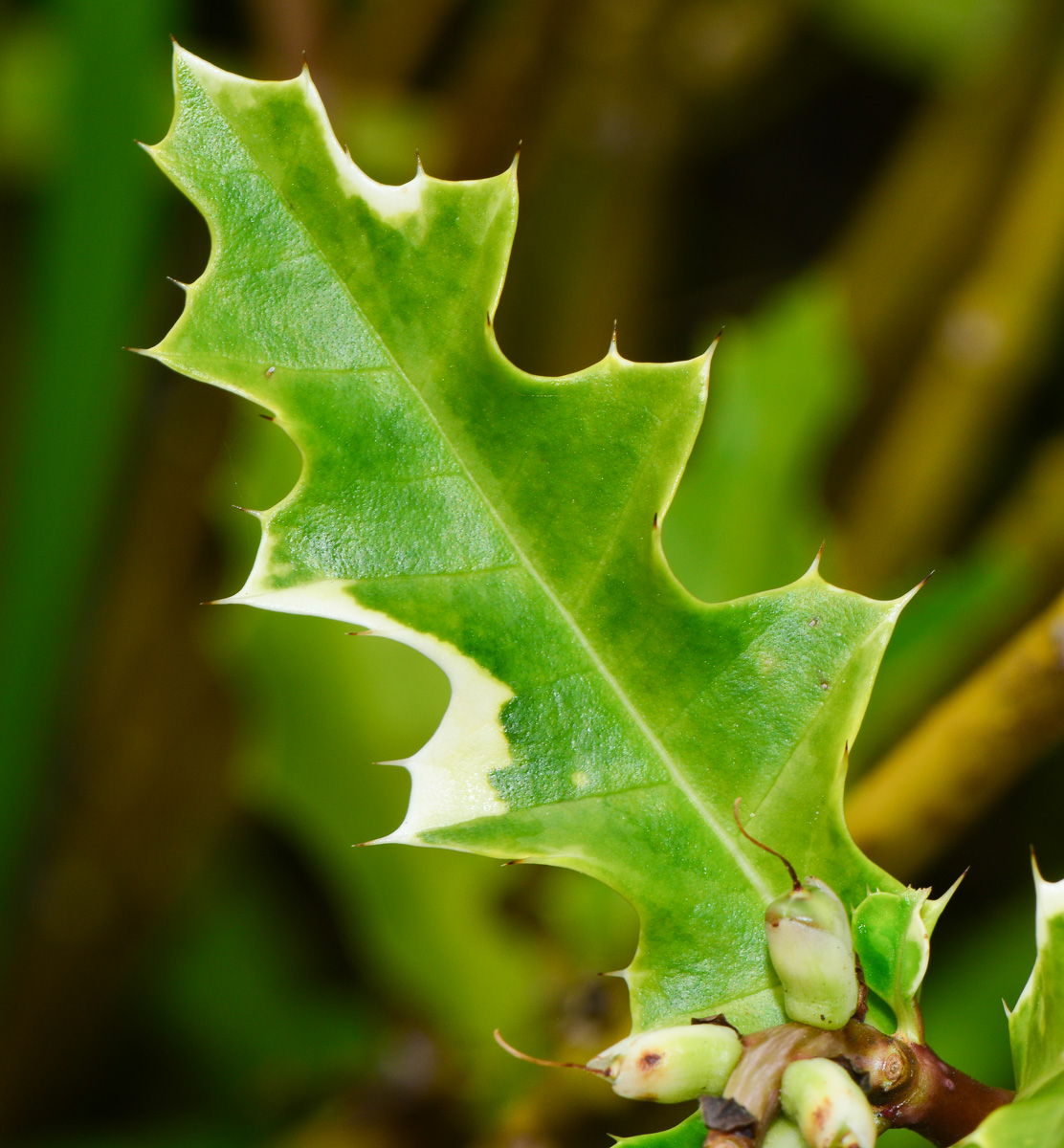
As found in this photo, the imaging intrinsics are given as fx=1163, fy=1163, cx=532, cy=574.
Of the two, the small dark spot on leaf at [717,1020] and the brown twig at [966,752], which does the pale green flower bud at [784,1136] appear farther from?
the brown twig at [966,752]

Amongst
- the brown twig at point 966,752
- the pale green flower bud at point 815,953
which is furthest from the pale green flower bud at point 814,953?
the brown twig at point 966,752

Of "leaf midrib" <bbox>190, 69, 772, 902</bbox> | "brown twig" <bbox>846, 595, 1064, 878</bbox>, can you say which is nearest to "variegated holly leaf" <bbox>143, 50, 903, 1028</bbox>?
"leaf midrib" <bbox>190, 69, 772, 902</bbox>

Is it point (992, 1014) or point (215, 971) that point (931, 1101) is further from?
point (215, 971)

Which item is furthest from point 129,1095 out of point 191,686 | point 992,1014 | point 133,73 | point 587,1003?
point 133,73

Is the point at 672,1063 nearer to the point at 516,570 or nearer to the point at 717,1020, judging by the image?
the point at 717,1020

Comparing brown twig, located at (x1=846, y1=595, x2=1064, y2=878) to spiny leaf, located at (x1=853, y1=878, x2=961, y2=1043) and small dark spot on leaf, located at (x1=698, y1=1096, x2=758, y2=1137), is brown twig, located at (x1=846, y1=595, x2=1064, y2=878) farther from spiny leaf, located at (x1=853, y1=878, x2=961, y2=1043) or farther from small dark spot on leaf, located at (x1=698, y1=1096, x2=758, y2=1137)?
small dark spot on leaf, located at (x1=698, y1=1096, x2=758, y2=1137)
